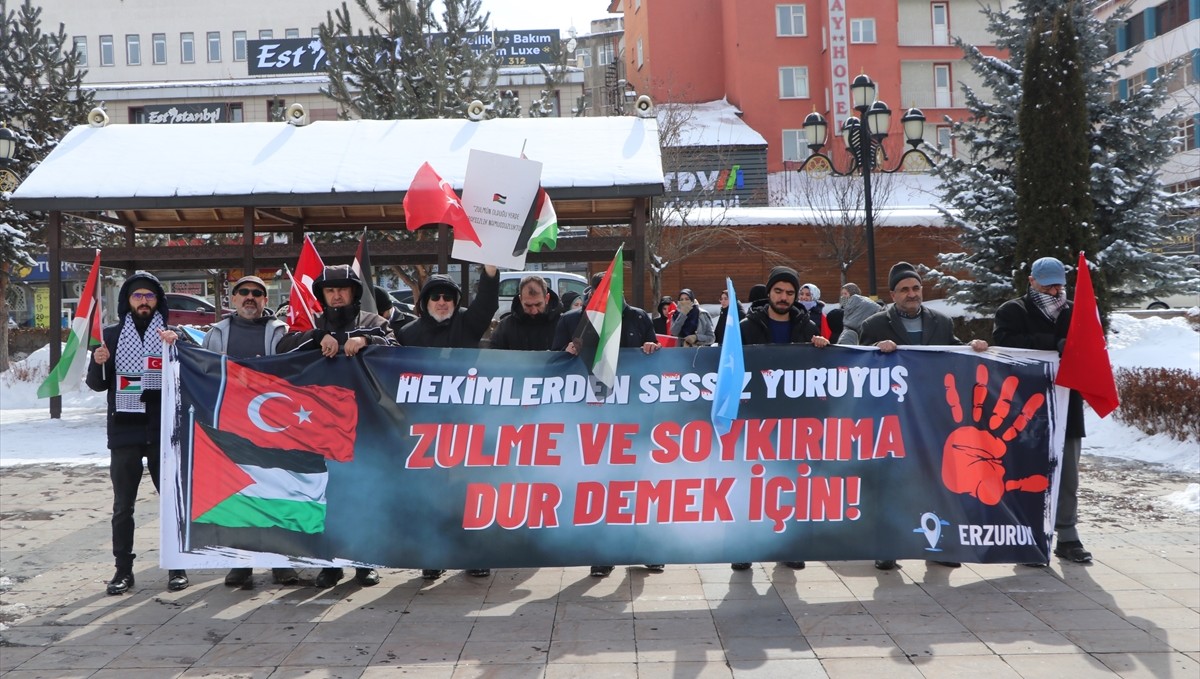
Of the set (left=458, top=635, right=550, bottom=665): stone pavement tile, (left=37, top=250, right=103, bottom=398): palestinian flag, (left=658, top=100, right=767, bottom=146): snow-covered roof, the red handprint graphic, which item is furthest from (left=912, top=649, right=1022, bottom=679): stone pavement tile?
(left=658, top=100, right=767, bottom=146): snow-covered roof

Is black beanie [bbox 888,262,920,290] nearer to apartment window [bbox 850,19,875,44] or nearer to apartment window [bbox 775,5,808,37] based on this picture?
apartment window [bbox 775,5,808,37]

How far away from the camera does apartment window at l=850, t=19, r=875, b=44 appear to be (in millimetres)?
45000

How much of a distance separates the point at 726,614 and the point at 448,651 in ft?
5.17

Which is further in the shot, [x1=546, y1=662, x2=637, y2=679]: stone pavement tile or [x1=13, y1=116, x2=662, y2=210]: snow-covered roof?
[x1=13, y1=116, x2=662, y2=210]: snow-covered roof

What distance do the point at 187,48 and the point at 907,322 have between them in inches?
2441

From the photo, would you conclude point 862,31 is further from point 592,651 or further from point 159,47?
point 592,651

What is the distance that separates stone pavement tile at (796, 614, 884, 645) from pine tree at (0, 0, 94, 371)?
22.5 m

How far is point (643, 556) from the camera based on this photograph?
20.0 ft

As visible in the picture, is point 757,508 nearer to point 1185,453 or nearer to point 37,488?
point 1185,453

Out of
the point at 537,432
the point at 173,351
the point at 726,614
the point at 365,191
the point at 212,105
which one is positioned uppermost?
the point at 212,105

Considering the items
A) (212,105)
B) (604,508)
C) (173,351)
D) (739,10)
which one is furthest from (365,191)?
(212,105)

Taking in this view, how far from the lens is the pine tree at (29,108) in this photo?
23.3m

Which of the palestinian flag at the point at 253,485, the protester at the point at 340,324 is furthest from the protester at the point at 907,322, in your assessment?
the palestinian flag at the point at 253,485

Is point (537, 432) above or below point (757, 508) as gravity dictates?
above
